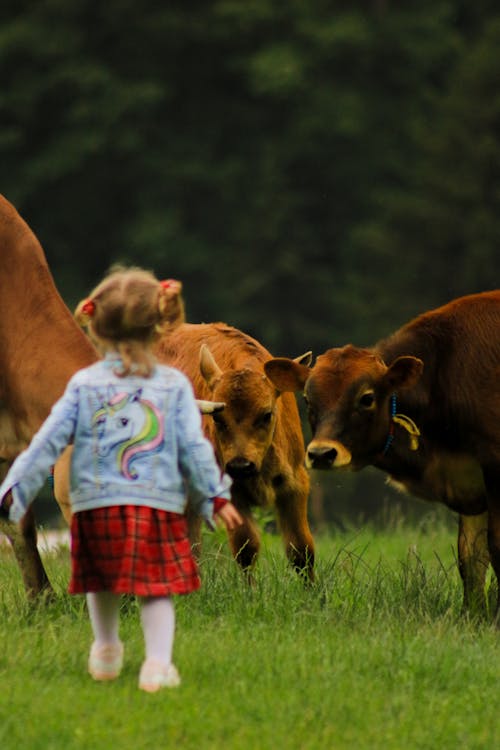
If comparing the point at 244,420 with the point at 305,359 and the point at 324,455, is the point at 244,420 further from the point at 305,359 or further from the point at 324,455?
the point at 324,455

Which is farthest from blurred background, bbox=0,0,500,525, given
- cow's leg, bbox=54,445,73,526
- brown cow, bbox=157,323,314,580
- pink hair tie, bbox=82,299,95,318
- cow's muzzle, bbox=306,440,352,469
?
pink hair tie, bbox=82,299,95,318

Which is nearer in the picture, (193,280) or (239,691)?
(239,691)

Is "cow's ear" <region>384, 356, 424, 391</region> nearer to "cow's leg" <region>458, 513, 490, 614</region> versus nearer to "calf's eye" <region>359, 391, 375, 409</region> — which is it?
"calf's eye" <region>359, 391, 375, 409</region>

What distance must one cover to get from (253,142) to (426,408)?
30540 millimetres

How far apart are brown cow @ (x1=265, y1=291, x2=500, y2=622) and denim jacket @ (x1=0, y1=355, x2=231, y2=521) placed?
1697mm

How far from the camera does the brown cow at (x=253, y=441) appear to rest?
9133mm

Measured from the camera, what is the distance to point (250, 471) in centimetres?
904

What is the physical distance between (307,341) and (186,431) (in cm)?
2636

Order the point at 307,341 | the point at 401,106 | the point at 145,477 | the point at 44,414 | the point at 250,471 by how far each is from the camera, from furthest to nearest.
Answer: the point at 401,106, the point at 307,341, the point at 250,471, the point at 44,414, the point at 145,477

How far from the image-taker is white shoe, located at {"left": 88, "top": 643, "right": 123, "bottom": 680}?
636cm

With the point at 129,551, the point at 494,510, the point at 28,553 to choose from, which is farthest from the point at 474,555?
the point at 129,551

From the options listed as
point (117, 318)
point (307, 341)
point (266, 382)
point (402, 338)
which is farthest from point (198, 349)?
point (307, 341)

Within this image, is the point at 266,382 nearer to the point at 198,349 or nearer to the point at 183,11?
the point at 198,349

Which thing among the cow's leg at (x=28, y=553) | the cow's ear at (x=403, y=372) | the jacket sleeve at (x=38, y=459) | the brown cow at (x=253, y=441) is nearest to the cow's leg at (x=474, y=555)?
the brown cow at (x=253, y=441)
